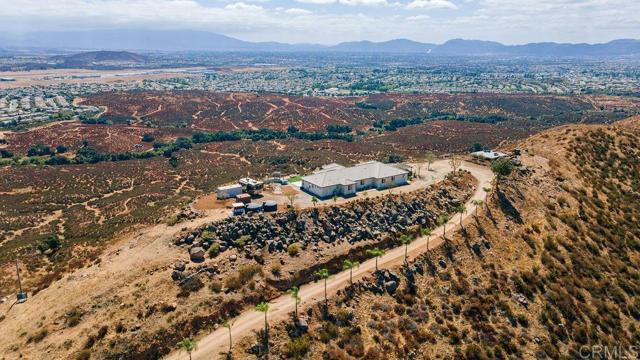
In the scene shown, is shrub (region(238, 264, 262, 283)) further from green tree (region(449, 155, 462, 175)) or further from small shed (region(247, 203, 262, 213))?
green tree (region(449, 155, 462, 175))

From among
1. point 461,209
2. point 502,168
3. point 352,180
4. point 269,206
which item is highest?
point 502,168

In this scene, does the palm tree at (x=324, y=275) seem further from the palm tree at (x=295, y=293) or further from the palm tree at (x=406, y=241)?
the palm tree at (x=406, y=241)

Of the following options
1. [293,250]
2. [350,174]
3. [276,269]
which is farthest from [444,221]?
[276,269]

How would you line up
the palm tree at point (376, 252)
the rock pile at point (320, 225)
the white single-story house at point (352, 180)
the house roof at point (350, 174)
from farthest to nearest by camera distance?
the house roof at point (350, 174) < the white single-story house at point (352, 180) < the rock pile at point (320, 225) < the palm tree at point (376, 252)

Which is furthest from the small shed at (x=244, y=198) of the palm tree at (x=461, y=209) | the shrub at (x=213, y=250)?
the palm tree at (x=461, y=209)

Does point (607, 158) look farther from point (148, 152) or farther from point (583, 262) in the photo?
point (148, 152)

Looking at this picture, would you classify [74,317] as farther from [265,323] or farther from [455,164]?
[455,164]
